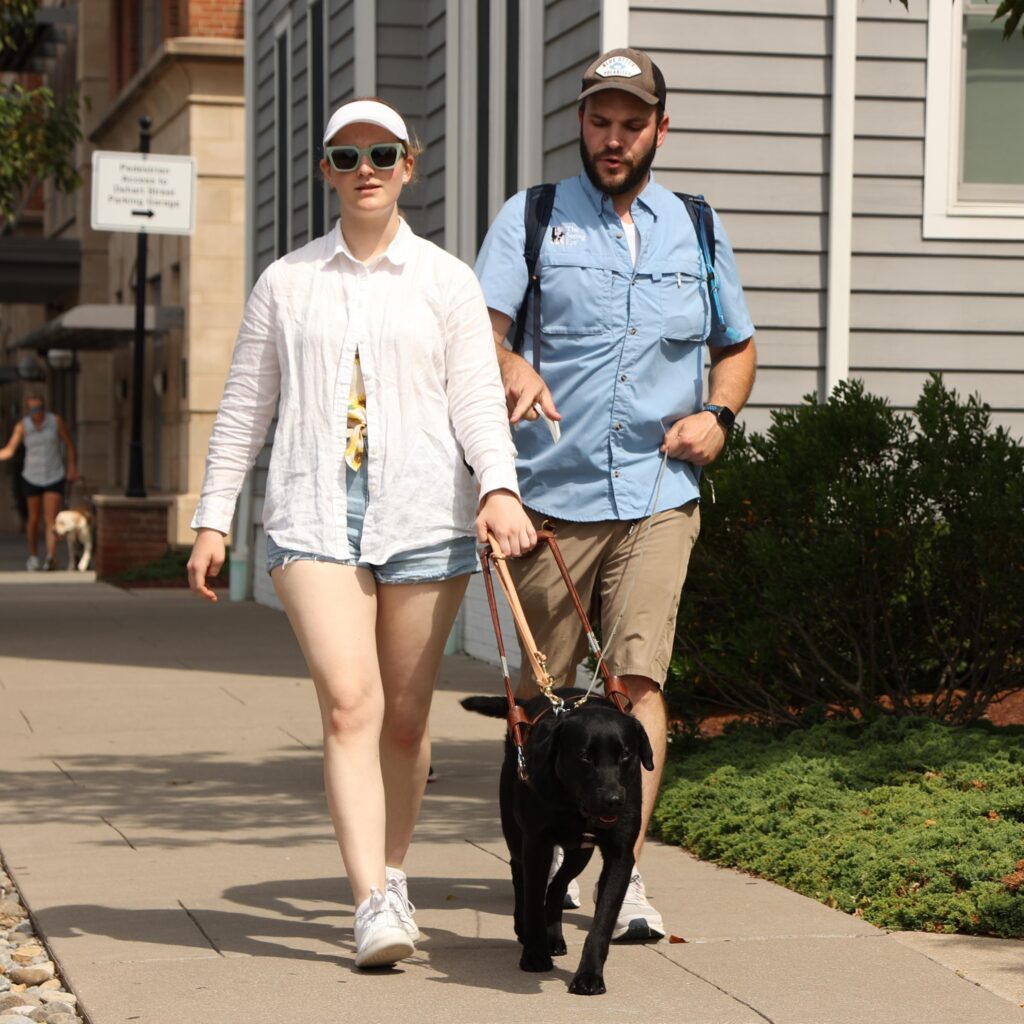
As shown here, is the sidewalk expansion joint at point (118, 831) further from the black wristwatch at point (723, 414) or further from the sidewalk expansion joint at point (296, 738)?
the black wristwatch at point (723, 414)

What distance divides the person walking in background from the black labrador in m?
17.8

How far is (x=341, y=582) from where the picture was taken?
500 centimetres

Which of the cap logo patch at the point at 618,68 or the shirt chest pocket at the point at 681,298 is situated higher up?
the cap logo patch at the point at 618,68

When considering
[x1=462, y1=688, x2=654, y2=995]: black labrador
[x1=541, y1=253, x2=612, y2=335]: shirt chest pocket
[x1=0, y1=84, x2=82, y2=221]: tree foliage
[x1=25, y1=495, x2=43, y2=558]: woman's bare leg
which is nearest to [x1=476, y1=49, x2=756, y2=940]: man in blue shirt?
[x1=541, y1=253, x2=612, y2=335]: shirt chest pocket

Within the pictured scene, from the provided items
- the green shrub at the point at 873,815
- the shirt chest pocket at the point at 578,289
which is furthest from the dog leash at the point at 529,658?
the green shrub at the point at 873,815

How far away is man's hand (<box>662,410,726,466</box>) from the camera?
5.56 meters

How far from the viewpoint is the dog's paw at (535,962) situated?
504 centimetres

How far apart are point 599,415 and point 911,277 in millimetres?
4939

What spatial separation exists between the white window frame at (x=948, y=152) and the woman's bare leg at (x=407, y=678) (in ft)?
18.3

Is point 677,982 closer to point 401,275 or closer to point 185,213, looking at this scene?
point 401,275

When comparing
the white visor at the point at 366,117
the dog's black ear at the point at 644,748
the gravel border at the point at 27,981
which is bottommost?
the gravel border at the point at 27,981

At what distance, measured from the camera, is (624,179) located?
18.1 ft

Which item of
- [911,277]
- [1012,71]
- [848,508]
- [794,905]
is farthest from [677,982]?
[1012,71]

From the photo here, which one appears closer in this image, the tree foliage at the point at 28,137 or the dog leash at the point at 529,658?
the dog leash at the point at 529,658
